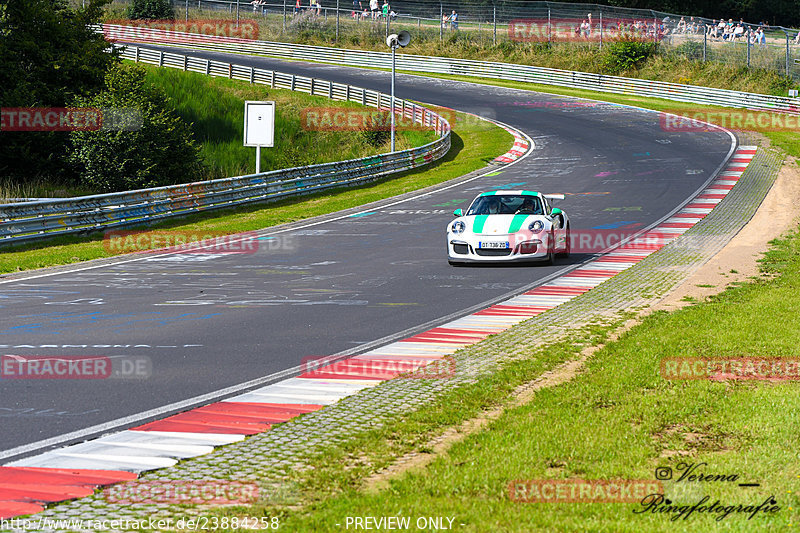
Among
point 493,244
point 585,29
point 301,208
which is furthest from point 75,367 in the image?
point 585,29

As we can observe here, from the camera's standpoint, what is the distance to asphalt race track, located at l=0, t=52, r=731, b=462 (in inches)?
358

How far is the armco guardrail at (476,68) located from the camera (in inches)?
2089

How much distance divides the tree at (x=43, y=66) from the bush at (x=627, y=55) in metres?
36.1

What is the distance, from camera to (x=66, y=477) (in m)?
6.41

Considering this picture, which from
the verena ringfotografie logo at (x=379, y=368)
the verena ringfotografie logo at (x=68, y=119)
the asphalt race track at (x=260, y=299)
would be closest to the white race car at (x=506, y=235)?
the asphalt race track at (x=260, y=299)

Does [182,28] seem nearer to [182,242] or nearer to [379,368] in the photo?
[182,242]

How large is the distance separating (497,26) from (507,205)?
55.1 meters

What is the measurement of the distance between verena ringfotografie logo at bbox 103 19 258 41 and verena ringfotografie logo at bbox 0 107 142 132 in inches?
1856

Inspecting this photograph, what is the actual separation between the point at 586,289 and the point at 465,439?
9.47 metres

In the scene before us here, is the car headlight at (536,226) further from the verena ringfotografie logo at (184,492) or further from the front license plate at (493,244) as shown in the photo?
the verena ringfotografie logo at (184,492)

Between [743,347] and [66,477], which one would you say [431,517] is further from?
[743,347]

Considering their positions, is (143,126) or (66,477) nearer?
(66,477)

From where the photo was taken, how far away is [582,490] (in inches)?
232

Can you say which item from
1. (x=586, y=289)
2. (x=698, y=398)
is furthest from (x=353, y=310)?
(x=698, y=398)
